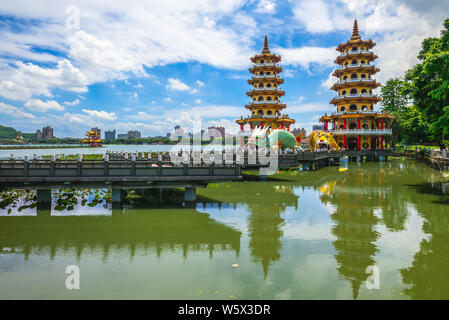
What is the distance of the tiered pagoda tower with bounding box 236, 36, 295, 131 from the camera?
54.2m

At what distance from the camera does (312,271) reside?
8234 mm

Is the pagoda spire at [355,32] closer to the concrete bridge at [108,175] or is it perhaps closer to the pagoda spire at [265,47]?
the pagoda spire at [265,47]

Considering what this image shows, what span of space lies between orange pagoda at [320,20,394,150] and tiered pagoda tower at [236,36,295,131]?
31.5ft

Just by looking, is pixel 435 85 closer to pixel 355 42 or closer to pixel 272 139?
pixel 272 139

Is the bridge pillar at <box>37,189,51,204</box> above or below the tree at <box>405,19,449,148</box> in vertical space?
below

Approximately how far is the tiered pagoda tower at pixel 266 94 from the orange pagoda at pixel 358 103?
9.60 m

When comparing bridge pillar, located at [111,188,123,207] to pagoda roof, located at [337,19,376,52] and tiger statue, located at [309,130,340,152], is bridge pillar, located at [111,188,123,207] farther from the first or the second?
pagoda roof, located at [337,19,376,52]

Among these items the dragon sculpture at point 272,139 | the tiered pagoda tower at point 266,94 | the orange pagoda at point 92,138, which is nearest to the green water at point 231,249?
the dragon sculpture at point 272,139

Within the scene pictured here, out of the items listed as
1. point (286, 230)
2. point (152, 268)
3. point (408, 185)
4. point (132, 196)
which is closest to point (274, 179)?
point (408, 185)

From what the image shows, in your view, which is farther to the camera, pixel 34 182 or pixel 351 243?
pixel 34 182

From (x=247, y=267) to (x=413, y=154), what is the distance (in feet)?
171

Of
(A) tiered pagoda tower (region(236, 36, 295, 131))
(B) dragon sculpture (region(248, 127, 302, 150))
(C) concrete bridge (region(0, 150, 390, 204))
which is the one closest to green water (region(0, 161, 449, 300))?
(C) concrete bridge (region(0, 150, 390, 204))

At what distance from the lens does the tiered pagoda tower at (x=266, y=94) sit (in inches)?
2132
